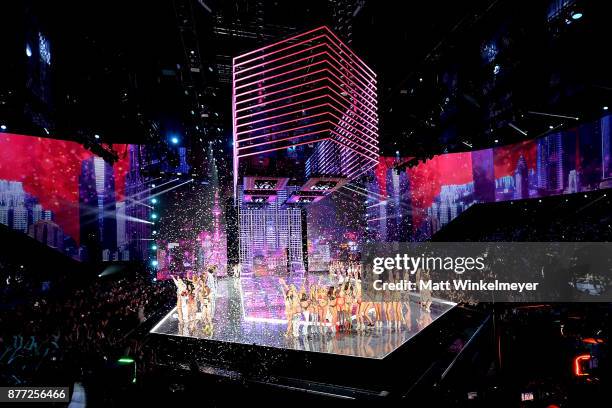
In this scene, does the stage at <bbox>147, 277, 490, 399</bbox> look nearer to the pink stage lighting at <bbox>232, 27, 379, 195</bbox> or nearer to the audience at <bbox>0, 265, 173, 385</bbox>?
the audience at <bbox>0, 265, 173, 385</bbox>

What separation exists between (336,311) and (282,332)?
33.6 inches

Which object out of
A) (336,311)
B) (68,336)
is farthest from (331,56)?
(68,336)

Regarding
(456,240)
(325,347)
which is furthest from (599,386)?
(456,240)

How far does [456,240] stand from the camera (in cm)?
1412

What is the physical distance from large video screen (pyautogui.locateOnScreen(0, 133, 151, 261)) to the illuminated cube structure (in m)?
8.94

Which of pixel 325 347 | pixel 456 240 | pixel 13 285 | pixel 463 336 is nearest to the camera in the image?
pixel 325 347

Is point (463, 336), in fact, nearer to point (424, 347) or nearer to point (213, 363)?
point (424, 347)

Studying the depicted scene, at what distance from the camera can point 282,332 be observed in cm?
521

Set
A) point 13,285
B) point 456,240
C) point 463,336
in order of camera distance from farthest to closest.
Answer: point 456,240
point 13,285
point 463,336

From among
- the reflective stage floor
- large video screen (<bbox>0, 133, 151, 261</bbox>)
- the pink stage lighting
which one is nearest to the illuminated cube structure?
the pink stage lighting

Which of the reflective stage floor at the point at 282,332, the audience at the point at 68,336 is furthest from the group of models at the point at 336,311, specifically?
the audience at the point at 68,336

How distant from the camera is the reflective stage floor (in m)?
4.41

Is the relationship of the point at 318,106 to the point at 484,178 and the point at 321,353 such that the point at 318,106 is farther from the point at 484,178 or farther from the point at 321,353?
the point at 484,178

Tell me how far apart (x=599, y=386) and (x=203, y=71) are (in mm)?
7534
